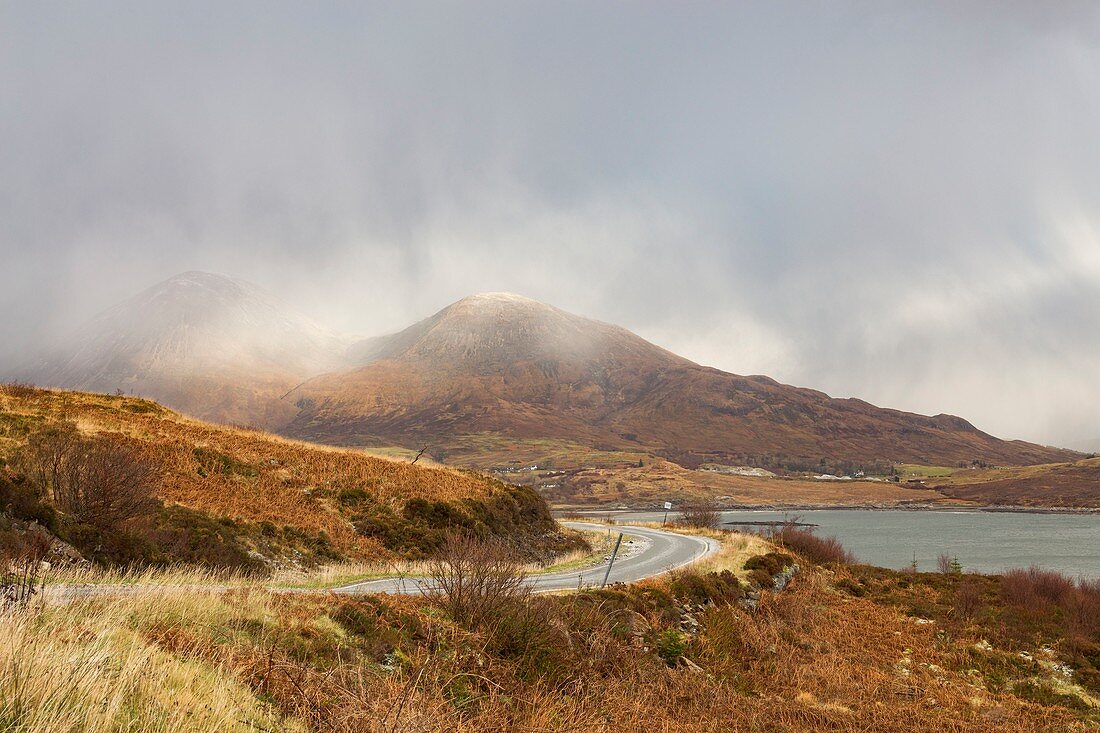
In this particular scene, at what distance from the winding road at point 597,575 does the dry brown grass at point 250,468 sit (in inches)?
383

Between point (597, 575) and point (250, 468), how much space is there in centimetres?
1846

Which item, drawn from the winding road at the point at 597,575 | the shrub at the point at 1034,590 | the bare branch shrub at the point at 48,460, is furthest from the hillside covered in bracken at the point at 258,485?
the shrub at the point at 1034,590

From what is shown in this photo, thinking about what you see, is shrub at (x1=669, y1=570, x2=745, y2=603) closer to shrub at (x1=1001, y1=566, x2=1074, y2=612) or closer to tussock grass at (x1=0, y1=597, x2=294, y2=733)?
shrub at (x1=1001, y1=566, x2=1074, y2=612)

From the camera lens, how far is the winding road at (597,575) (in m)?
10.5

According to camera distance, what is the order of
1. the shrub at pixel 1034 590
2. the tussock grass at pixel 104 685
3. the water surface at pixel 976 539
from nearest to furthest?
the tussock grass at pixel 104 685
the shrub at pixel 1034 590
the water surface at pixel 976 539

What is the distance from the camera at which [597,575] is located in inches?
1109

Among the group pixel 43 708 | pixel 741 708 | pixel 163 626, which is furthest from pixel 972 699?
pixel 43 708

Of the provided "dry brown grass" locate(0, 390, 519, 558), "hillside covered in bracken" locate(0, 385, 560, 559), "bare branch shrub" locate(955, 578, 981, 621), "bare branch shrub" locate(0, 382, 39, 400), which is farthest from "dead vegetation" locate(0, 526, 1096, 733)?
"bare branch shrub" locate(0, 382, 39, 400)

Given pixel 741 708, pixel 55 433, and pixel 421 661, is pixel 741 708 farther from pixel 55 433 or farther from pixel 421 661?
pixel 55 433

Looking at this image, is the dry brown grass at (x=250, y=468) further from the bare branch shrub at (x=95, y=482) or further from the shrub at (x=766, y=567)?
the shrub at (x=766, y=567)

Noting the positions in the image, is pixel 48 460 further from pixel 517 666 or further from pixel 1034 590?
pixel 1034 590

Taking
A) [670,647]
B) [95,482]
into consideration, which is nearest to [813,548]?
[670,647]

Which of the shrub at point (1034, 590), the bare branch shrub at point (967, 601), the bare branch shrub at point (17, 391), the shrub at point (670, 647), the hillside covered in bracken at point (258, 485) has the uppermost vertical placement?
the bare branch shrub at point (17, 391)

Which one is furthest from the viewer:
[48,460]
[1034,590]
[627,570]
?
[1034,590]
